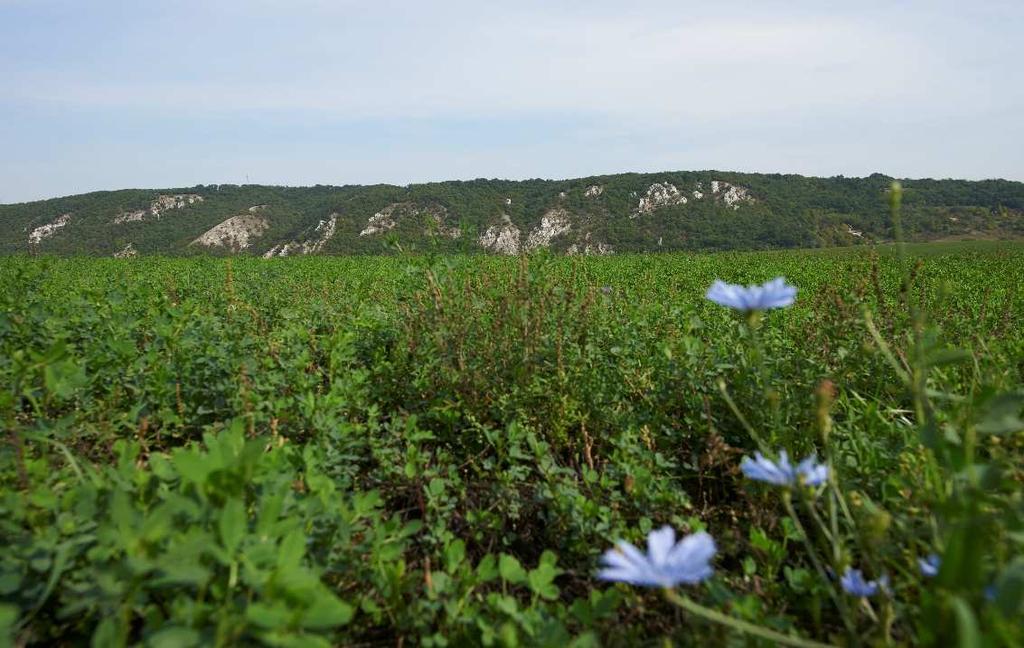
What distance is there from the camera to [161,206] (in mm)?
95500

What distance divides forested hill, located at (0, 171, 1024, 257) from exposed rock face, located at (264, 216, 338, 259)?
0.29m

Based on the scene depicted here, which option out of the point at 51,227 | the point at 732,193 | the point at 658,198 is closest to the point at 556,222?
the point at 658,198

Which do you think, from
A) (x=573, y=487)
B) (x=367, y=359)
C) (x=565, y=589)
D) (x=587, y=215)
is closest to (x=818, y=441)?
(x=573, y=487)

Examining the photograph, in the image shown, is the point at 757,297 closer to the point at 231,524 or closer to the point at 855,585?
the point at 855,585

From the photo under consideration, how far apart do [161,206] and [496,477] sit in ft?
372

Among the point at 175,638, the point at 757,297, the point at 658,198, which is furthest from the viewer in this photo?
the point at 658,198

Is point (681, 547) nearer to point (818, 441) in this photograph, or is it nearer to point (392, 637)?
point (392, 637)

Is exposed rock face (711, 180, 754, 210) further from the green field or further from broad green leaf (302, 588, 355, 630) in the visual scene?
broad green leaf (302, 588, 355, 630)

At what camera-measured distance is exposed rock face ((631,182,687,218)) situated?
82.9 metres

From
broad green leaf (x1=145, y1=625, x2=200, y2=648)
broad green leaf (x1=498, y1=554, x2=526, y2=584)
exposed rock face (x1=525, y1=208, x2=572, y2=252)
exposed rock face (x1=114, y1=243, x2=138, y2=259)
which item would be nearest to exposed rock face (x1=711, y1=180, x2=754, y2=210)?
exposed rock face (x1=525, y1=208, x2=572, y2=252)

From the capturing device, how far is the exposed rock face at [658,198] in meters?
82.9

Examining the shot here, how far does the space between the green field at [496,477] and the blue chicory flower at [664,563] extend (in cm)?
5

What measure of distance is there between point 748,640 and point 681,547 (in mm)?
286

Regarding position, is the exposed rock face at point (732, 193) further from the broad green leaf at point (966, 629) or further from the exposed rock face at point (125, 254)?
the broad green leaf at point (966, 629)
